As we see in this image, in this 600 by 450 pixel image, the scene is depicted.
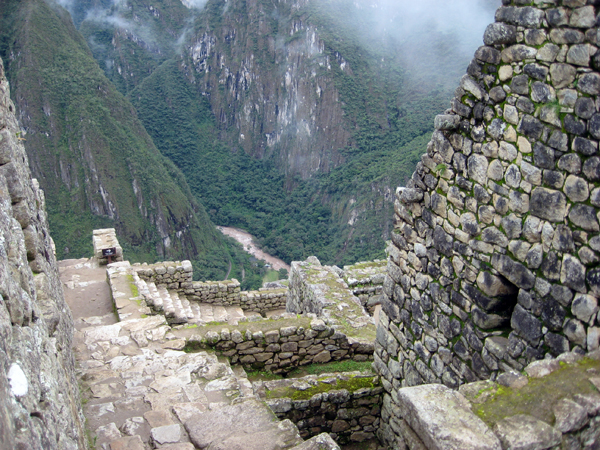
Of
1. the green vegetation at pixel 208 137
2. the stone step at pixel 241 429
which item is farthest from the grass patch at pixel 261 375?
the green vegetation at pixel 208 137

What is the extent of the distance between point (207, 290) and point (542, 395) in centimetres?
893

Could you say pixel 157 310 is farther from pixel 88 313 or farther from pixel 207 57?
pixel 207 57

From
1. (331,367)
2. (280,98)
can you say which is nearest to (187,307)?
(331,367)

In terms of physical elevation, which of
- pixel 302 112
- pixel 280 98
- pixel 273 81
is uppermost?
pixel 273 81

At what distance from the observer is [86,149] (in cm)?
8638

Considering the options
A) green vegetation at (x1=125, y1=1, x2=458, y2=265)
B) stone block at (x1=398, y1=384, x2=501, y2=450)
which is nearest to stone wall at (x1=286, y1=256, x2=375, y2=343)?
stone block at (x1=398, y1=384, x2=501, y2=450)

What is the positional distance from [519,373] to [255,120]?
467 ft

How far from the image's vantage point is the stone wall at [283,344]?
21.8ft

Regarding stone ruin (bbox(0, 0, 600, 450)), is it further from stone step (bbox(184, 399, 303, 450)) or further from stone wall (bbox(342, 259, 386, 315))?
stone wall (bbox(342, 259, 386, 315))

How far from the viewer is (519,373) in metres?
3.11

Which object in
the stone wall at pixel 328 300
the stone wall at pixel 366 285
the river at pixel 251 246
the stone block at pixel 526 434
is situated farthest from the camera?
the river at pixel 251 246

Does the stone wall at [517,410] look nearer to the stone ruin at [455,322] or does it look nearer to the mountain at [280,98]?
the stone ruin at [455,322]

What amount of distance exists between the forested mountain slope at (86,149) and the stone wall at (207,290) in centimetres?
7379

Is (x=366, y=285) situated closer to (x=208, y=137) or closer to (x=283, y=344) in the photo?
(x=283, y=344)
